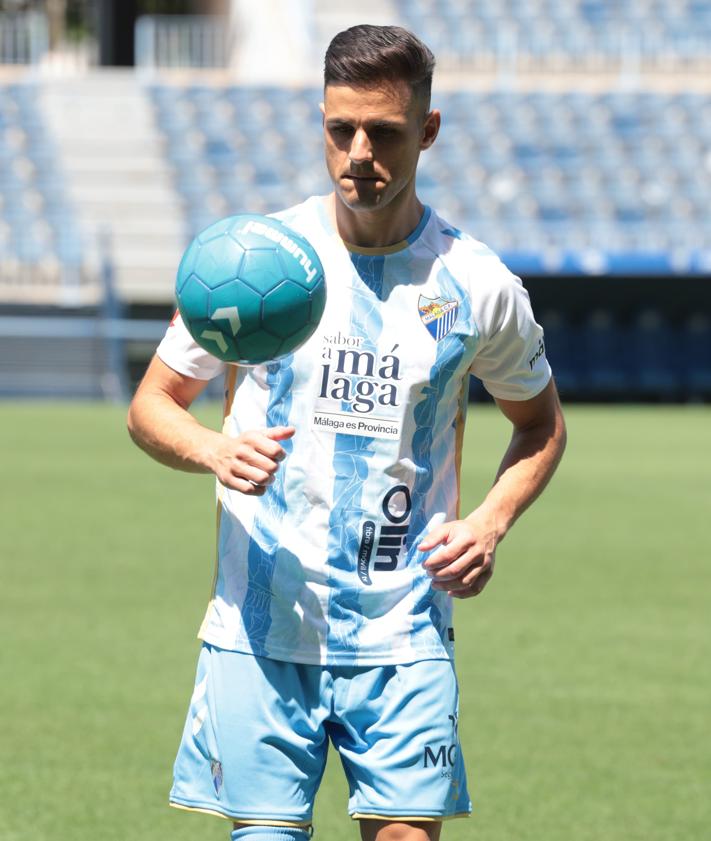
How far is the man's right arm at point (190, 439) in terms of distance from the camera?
2598mm

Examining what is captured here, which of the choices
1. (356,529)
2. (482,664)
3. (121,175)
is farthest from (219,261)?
(121,175)

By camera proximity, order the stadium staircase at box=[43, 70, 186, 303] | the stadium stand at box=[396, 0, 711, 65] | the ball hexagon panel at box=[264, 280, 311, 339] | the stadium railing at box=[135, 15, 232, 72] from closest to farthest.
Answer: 1. the ball hexagon panel at box=[264, 280, 311, 339]
2. the stadium staircase at box=[43, 70, 186, 303]
3. the stadium stand at box=[396, 0, 711, 65]
4. the stadium railing at box=[135, 15, 232, 72]

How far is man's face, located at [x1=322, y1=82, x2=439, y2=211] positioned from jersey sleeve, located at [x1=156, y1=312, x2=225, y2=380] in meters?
0.43

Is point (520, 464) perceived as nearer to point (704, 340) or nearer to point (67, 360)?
point (67, 360)

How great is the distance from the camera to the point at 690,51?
2908cm

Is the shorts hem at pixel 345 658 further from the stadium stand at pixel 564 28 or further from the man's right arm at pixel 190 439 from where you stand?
the stadium stand at pixel 564 28

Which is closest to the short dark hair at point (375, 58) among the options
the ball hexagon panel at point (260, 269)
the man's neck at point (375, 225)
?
the man's neck at point (375, 225)

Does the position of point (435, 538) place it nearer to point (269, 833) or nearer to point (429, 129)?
point (269, 833)

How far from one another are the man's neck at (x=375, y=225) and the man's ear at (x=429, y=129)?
0.11 meters

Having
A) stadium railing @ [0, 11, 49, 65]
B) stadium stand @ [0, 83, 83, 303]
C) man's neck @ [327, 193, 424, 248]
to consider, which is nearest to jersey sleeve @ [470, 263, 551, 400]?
man's neck @ [327, 193, 424, 248]

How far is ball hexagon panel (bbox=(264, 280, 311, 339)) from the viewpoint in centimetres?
276

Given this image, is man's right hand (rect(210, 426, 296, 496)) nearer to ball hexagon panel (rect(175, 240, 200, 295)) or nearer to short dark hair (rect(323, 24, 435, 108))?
ball hexagon panel (rect(175, 240, 200, 295))

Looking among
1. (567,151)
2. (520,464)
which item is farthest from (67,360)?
(520,464)

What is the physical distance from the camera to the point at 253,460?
2.59 metres
